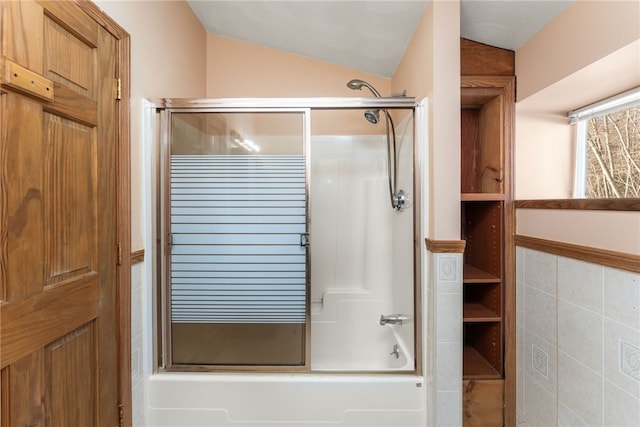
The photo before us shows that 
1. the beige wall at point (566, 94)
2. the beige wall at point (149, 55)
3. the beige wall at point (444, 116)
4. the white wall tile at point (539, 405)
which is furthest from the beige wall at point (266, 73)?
the white wall tile at point (539, 405)

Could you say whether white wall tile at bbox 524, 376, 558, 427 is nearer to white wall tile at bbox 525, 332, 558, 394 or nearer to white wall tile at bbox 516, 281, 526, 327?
white wall tile at bbox 525, 332, 558, 394

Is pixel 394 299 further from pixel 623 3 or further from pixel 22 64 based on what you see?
pixel 22 64

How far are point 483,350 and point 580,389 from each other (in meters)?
0.63

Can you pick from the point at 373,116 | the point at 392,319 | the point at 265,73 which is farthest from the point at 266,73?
the point at 392,319

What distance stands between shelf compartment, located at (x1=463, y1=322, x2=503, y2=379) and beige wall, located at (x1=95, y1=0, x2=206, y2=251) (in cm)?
191

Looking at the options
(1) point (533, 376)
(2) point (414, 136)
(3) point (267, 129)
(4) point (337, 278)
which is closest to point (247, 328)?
(4) point (337, 278)

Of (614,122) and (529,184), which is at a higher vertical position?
(614,122)

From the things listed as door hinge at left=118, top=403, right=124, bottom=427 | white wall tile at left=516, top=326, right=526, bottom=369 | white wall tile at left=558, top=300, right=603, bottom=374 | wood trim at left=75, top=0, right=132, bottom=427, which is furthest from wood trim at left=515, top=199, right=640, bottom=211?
door hinge at left=118, top=403, right=124, bottom=427

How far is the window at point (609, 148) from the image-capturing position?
1.48 metres

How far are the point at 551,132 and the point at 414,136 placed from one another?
801 mm

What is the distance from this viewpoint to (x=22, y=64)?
924 mm

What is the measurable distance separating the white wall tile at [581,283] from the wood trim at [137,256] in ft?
6.35

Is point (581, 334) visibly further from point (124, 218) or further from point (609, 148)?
point (124, 218)

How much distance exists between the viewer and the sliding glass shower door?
1.68 meters
